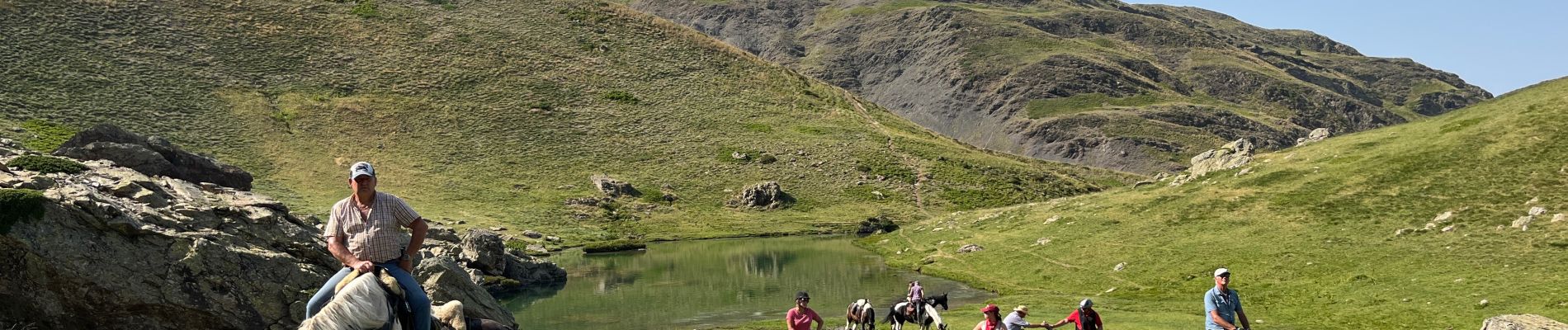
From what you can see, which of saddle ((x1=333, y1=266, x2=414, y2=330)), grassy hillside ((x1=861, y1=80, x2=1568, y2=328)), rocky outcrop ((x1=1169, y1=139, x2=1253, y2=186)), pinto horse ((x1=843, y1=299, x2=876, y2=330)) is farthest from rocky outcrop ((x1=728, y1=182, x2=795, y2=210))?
saddle ((x1=333, y1=266, x2=414, y2=330))

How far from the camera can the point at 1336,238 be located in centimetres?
4962

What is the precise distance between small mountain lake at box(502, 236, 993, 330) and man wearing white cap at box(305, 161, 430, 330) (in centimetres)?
2951

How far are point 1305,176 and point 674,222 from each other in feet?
229

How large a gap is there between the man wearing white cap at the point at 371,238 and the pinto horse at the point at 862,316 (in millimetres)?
21159

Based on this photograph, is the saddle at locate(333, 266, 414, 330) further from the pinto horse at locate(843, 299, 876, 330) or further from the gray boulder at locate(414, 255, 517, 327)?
the pinto horse at locate(843, 299, 876, 330)

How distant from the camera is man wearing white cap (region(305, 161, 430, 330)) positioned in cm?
1127

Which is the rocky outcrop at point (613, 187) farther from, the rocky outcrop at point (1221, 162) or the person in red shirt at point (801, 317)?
the person in red shirt at point (801, 317)

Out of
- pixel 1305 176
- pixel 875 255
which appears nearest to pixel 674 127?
pixel 875 255

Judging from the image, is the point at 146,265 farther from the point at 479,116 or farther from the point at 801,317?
the point at 479,116

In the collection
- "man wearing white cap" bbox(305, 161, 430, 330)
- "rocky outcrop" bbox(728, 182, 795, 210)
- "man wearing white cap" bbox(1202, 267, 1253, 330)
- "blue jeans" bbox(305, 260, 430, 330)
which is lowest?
"rocky outcrop" bbox(728, 182, 795, 210)

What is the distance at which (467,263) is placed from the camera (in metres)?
61.8

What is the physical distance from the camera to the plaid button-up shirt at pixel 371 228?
1142 cm

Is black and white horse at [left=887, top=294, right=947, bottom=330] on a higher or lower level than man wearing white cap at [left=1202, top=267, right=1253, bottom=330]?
lower

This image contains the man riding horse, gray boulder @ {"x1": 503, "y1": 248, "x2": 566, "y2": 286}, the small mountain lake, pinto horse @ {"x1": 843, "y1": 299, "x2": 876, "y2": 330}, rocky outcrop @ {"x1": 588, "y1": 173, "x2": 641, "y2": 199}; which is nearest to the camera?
pinto horse @ {"x1": 843, "y1": 299, "x2": 876, "y2": 330}
